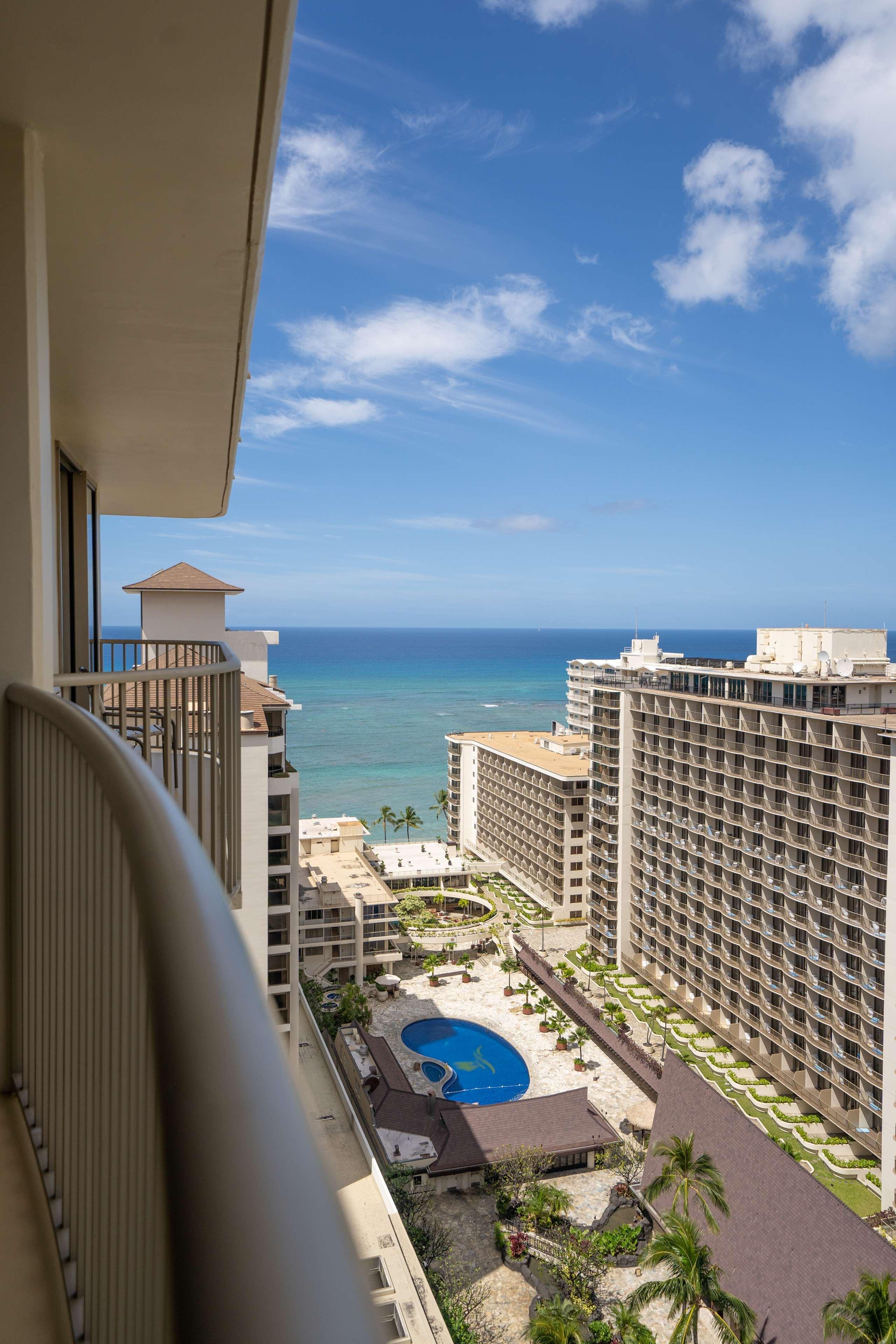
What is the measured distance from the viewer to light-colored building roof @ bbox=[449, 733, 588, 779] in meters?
31.7

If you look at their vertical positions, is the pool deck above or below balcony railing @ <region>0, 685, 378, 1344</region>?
below

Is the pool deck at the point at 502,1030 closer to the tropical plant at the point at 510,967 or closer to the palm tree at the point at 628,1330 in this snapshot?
the tropical plant at the point at 510,967

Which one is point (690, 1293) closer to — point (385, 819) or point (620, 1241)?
point (620, 1241)

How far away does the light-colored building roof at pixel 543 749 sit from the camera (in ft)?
104

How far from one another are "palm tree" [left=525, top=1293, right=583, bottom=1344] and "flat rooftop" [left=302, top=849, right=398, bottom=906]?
13.6 m

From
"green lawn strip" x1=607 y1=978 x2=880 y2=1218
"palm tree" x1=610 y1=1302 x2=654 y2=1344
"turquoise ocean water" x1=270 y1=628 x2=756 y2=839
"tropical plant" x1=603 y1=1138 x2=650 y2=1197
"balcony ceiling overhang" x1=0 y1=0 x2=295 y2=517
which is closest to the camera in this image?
"balcony ceiling overhang" x1=0 y1=0 x2=295 y2=517

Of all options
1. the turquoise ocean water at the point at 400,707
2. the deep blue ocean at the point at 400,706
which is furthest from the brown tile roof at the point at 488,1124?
the turquoise ocean water at the point at 400,707

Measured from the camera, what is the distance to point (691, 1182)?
1352cm

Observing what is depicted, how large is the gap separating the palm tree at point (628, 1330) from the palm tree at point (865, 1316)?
2.38 meters

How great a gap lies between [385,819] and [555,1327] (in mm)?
34594

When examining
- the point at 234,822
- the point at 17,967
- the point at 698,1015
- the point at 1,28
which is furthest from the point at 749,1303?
the point at 1,28

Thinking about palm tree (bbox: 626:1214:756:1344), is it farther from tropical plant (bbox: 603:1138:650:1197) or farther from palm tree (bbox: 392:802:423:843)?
palm tree (bbox: 392:802:423:843)

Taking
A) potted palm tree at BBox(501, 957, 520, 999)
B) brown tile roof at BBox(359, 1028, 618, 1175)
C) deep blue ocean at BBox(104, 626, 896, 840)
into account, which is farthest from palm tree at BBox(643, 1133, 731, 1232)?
deep blue ocean at BBox(104, 626, 896, 840)

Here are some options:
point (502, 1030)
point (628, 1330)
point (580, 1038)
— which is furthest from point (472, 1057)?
point (628, 1330)
